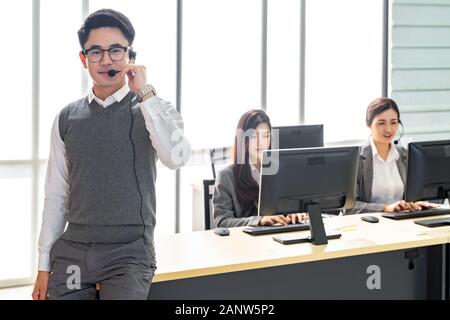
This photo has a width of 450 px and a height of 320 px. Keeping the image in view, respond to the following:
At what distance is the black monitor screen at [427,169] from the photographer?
3.11 metres

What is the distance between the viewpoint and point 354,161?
2.88 m

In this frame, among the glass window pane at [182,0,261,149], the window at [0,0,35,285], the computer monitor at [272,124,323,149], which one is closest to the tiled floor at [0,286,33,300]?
the window at [0,0,35,285]

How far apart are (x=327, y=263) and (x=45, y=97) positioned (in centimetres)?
261

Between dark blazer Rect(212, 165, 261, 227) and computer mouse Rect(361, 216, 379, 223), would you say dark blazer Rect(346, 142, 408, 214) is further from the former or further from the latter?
dark blazer Rect(212, 165, 261, 227)

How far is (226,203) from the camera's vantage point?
3205 millimetres

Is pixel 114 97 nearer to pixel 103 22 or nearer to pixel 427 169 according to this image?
pixel 103 22

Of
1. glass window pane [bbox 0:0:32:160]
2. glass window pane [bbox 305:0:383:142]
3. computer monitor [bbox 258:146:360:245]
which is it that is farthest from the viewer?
glass window pane [bbox 305:0:383:142]

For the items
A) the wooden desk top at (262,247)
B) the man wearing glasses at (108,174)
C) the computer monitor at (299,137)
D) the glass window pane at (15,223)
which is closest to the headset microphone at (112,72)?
the man wearing glasses at (108,174)

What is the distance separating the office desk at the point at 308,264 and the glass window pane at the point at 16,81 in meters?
1.99

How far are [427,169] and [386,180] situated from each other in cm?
58

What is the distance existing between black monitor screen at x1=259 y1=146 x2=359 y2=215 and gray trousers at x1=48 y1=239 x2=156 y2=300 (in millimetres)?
889

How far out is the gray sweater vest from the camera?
1.95 meters

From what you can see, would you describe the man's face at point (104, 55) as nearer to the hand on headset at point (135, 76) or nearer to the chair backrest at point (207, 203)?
the hand on headset at point (135, 76)
